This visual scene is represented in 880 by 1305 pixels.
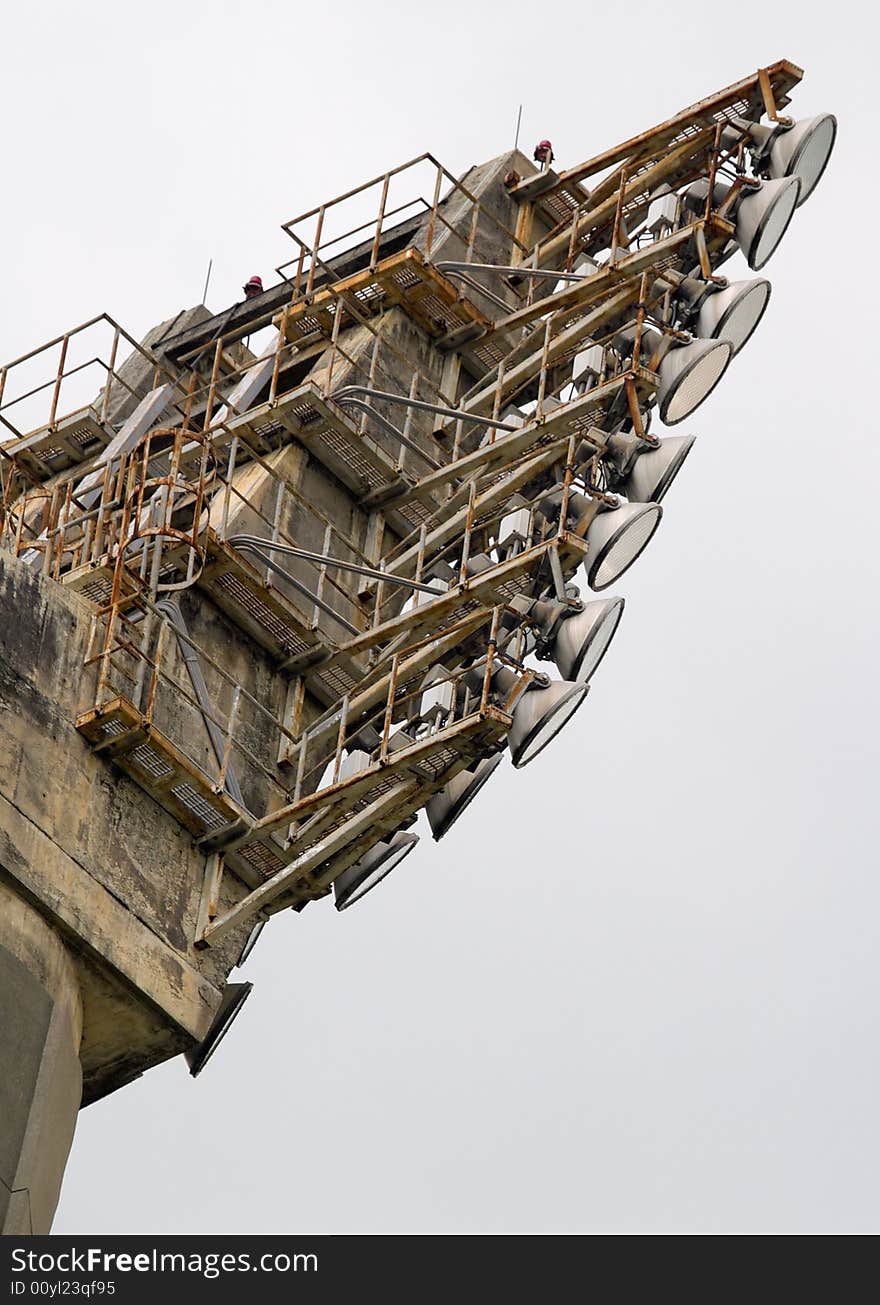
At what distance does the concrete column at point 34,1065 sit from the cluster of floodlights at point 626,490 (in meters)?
3.75

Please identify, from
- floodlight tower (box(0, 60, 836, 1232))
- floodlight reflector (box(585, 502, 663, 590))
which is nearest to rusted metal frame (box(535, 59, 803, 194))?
floodlight tower (box(0, 60, 836, 1232))

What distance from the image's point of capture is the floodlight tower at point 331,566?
3462cm

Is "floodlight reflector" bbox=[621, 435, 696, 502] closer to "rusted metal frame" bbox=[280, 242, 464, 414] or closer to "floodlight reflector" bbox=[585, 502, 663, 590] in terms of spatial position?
"floodlight reflector" bbox=[585, 502, 663, 590]

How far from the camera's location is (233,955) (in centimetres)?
3584

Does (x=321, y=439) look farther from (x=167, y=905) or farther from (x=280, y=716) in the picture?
(x=167, y=905)

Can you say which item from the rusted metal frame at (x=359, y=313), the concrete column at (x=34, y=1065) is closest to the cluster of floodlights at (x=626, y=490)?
the rusted metal frame at (x=359, y=313)

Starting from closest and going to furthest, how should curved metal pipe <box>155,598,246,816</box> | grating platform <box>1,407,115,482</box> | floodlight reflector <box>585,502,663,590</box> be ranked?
curved metal pipe <box>155,598,246,816</box>, floodlight reflector <box>585,502,663,590</box>, grating platform <box>1,407,115,482</box>

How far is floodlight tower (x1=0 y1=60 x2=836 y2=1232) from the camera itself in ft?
114

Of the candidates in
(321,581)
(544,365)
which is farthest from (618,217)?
(321,581)

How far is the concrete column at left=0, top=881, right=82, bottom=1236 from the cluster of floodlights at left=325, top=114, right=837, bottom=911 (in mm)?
3750

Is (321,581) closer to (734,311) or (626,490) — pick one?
(626,490)
